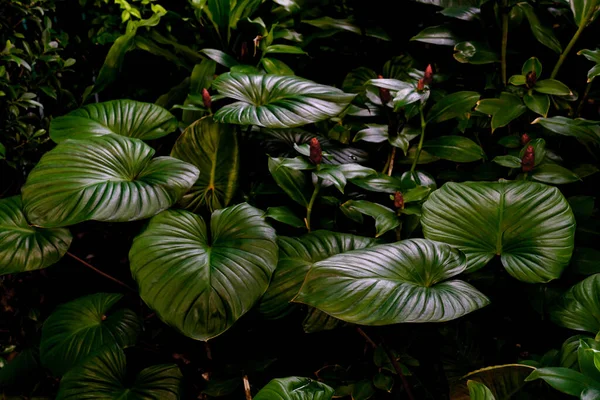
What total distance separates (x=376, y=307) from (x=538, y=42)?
59.8 inches

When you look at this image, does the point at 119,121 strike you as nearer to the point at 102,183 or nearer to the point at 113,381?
the point at 102,183

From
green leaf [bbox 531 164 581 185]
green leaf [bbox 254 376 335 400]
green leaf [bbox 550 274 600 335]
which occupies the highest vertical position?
green leaf [bbox 531 164 581 185]

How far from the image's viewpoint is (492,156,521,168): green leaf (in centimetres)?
153

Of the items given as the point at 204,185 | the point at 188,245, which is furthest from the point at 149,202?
the point at 204,185

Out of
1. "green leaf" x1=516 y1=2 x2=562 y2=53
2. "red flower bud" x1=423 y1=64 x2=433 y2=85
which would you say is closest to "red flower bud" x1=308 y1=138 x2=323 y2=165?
"red flower bud" x1=423 y1=64 x2=433 y2=85

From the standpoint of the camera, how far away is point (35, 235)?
147cm

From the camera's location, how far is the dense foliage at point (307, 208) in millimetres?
1193

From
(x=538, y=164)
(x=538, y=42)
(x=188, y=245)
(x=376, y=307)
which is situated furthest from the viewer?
(x=538, y=42)

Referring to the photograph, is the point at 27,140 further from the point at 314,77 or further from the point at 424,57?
the point at 424,57

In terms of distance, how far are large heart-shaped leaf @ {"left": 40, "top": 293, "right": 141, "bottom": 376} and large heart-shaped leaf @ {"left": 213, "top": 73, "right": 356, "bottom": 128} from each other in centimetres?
71

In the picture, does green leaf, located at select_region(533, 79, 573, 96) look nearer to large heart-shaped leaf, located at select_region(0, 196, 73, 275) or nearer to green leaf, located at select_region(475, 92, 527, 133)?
green leaf, located at select_region(475, 92, 527, 133)

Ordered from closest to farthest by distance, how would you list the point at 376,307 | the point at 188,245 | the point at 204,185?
the point at 376,307
the point at 188,245
the point at 204,185

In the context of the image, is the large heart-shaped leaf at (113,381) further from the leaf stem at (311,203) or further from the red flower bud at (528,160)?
the red flower bud at (528,160)

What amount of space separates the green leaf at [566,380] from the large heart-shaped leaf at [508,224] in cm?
27
